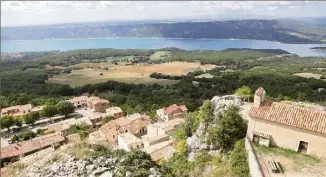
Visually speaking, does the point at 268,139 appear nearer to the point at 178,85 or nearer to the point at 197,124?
the point at 197,124

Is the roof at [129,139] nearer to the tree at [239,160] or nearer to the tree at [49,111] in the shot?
the tree at [239,160]

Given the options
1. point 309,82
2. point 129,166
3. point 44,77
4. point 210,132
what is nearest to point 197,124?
point 210,132

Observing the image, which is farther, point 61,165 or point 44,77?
point 44,77

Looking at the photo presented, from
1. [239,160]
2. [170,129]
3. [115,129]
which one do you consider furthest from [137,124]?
[239,160]

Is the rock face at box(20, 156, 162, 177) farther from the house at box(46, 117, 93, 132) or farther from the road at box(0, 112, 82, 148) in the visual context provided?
the road at box(0, 112, 82, 148)

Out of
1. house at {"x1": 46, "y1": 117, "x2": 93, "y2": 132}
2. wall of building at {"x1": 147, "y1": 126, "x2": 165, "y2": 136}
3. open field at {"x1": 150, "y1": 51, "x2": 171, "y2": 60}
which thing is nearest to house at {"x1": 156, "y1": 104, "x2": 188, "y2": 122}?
wall of building at {"x1": 147, "y1": 126, "x2": 165, "y2": 136}

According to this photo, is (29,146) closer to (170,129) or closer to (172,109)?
(170,129)

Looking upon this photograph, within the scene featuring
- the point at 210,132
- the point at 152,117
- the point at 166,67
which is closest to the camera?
the point at 210,132
